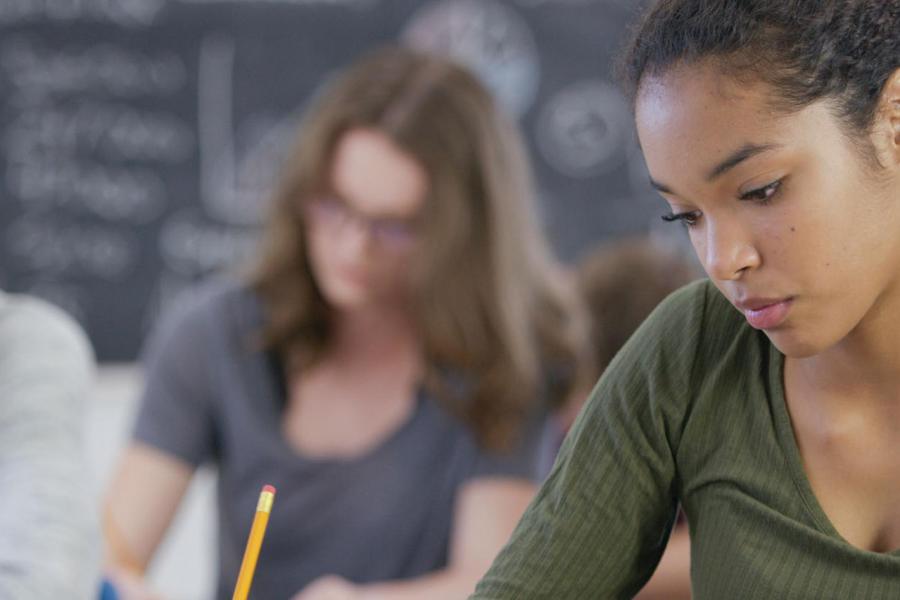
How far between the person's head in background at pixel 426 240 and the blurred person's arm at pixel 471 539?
0.07m

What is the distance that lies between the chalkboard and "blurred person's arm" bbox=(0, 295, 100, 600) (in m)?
1.44

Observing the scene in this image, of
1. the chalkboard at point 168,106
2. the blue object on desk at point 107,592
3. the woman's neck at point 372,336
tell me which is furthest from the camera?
the chalkboard at point 168,106

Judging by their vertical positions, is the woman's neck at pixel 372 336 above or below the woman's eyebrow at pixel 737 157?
above

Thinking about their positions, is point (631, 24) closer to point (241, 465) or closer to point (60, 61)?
point (241, 465)

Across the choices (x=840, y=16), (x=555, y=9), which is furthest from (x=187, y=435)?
(x=555, y=9)

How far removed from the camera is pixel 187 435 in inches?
71.2

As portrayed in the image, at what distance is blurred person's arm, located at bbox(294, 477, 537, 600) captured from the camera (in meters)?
1.59

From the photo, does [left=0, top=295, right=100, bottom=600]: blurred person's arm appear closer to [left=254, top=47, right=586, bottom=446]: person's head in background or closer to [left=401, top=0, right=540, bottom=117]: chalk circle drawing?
[left=254, top=47, right=586, bottom=446]: person's head in background

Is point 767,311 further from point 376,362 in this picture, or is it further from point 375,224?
point 376,362

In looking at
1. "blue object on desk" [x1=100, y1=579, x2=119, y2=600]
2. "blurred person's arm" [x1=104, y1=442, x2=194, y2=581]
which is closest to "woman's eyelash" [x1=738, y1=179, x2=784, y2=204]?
"blue object on desk" [x1=100, y1=579, x2=119, y2=600]

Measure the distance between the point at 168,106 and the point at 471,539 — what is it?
5.00 ft

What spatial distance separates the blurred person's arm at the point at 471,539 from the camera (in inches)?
62.5

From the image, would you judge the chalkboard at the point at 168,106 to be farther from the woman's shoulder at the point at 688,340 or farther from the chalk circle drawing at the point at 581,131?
the woman's shoulder at the point at 688,340

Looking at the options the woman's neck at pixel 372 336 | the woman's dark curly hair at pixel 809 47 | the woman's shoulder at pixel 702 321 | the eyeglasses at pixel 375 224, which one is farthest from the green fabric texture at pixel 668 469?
the woman's neck at pixel 372 336
